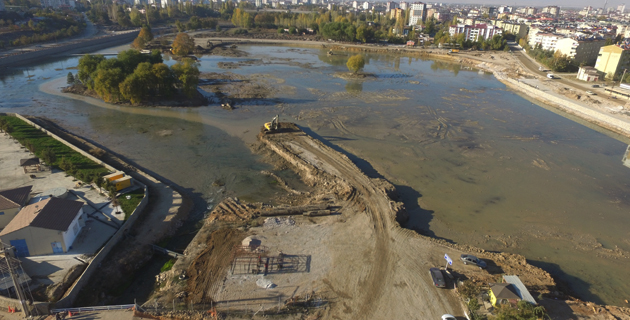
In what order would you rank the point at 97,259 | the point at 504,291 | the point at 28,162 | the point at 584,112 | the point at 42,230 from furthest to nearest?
the point at 584,112, the point at 28,162, the point at 97,259, the point at 42,230, the point at 504,291

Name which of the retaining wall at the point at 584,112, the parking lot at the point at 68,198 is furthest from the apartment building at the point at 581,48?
the parking lot at the point at 68,198

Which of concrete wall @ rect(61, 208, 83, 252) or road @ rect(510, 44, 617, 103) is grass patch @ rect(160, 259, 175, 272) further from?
road @ rect(510, 44, 617, 103)

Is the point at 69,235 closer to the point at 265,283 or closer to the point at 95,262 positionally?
the point at 95,262

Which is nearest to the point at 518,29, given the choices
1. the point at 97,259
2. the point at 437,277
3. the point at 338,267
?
the point at 437,277

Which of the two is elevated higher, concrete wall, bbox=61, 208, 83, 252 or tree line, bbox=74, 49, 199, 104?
tree line, bbox=74, 49, 199, 104

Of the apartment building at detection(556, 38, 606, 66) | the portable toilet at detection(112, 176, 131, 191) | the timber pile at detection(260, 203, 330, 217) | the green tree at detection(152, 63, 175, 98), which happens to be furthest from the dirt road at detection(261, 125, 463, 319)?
the apartment building at detection(556, 38, 606, 66)

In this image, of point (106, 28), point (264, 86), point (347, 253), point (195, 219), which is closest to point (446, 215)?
point (347, 253)

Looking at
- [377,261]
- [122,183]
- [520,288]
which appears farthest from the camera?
[122,183]
